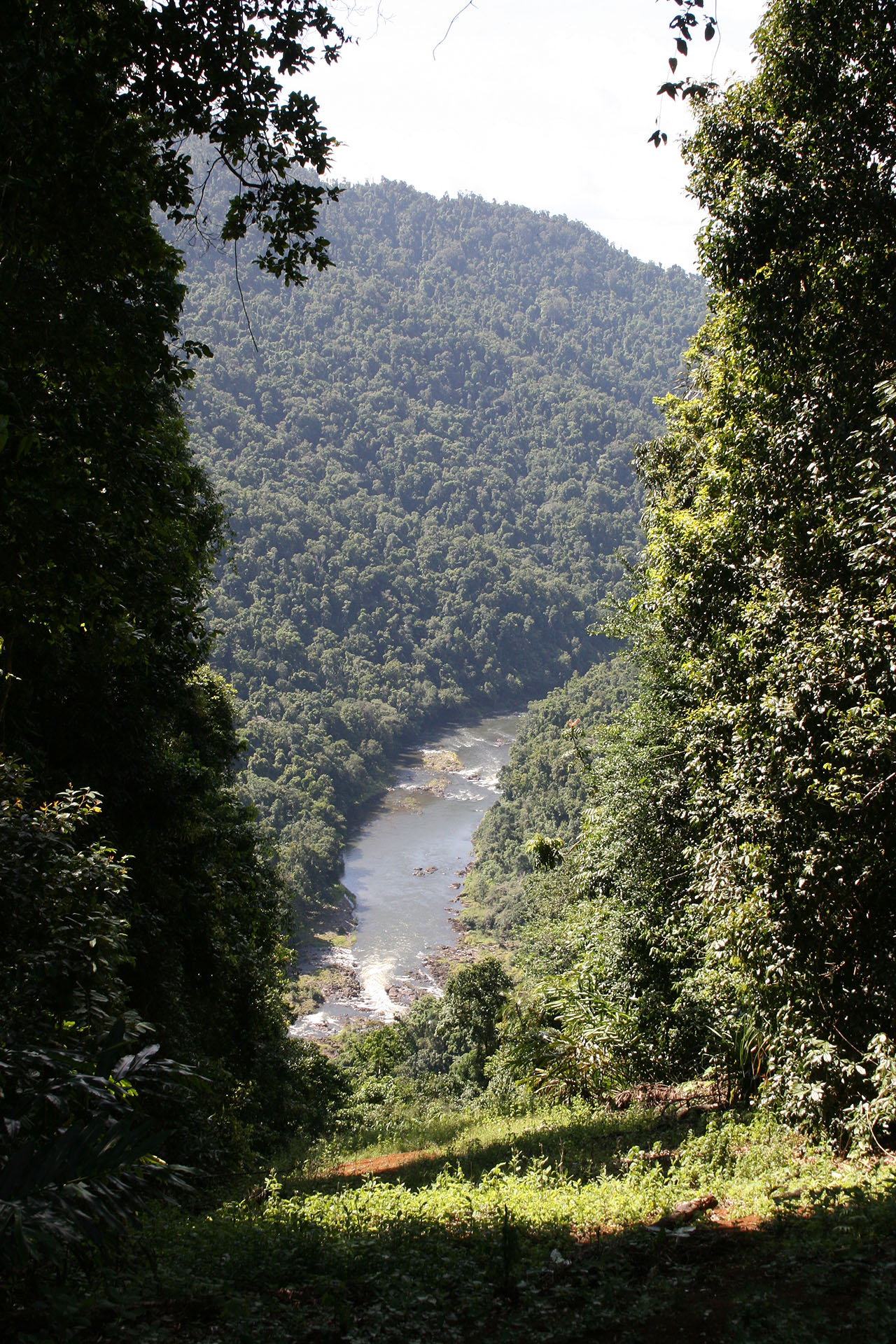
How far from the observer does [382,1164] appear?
308 inches

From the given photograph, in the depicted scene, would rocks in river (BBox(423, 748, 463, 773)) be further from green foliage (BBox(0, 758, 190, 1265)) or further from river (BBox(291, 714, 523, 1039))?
green foliage (BBox(0, 758, 190, 1265))

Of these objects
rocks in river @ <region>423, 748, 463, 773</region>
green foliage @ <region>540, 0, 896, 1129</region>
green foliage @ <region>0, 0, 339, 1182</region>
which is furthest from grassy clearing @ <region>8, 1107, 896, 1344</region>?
rocks in river @ <region>423, 748, 463, 773</region>

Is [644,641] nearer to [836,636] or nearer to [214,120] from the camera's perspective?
[836,636]

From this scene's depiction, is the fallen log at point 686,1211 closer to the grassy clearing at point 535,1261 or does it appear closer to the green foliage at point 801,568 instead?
the grassy clearing at point 535,1261

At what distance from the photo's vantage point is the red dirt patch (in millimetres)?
7379

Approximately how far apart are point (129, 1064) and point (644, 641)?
29.8 ft

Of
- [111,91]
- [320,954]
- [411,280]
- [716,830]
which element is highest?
[411,280]

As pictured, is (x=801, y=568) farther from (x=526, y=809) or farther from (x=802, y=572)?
(x=526, y=809)

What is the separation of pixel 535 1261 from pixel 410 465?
116290mm

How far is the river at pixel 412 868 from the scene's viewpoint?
34812mm

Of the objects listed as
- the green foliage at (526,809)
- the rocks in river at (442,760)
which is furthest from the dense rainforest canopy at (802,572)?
the rocks in river at (442,760)

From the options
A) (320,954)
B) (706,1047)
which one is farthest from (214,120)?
(320,954)

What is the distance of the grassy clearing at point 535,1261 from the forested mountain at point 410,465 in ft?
92.1

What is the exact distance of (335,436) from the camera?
113 metres
